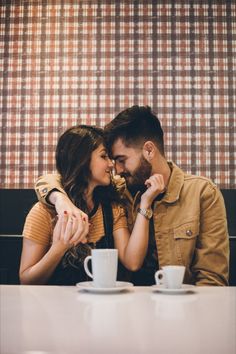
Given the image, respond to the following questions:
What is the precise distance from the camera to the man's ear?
80.8 inches

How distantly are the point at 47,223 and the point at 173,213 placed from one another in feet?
1.63

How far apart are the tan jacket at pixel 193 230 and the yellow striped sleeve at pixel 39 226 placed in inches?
4.1

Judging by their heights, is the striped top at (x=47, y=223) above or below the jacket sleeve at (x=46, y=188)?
below

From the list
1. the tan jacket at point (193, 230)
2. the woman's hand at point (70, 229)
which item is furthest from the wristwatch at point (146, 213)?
the woman's hand at point (70, 229)

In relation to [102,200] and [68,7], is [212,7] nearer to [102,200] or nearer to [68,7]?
[68,7]

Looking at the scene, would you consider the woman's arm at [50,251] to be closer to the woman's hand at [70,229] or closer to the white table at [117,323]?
the woman's hand at [70,229]

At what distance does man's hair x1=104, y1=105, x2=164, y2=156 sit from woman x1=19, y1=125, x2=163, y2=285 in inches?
4.6

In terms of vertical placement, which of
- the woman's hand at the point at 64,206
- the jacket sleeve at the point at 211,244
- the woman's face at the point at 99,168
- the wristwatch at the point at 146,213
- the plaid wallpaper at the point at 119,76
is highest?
the plaid wallpaper at the point at 119,76

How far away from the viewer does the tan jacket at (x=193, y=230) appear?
5.92 feet

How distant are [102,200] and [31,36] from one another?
1.72 m

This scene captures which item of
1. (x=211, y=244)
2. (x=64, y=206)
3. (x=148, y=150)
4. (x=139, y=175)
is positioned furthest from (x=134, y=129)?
(x=64, y=206)

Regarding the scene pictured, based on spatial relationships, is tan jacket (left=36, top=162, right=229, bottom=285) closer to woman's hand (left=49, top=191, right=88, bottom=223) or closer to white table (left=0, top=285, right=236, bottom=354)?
woman's hand (left=49, top=191, right=88, bottom=223)

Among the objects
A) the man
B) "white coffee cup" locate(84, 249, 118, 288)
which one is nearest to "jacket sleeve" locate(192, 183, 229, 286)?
the man

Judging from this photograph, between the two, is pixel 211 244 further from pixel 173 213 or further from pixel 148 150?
pixel 148 150
